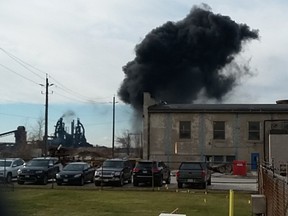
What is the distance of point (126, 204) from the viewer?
70.6ft

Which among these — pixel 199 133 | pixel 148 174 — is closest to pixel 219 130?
pixel 199 133

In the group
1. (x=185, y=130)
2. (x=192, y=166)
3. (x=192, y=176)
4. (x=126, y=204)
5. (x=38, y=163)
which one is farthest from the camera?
(x=185, y=130)

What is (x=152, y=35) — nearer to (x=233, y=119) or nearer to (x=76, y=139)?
(x=76, y=139)

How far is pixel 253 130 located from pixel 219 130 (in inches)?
134

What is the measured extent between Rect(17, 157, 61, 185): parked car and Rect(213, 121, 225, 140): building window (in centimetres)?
2571

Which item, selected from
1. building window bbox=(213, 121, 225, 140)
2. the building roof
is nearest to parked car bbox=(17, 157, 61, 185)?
the building roof

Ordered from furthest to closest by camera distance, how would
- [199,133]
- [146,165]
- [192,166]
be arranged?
[199,133], [146,165], [192,166]

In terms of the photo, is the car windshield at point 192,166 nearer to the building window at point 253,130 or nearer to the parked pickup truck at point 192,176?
the parked pickup truck at point 192,176

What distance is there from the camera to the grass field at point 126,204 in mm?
18766

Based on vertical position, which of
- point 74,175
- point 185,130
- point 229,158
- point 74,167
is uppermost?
point 185,130

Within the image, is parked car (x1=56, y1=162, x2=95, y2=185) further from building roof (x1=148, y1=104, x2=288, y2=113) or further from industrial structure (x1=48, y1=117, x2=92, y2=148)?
industrial structure (x1=48, y1=117, x2=92, y2=148)

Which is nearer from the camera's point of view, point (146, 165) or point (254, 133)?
point (146, 165)

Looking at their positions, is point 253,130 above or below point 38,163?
above

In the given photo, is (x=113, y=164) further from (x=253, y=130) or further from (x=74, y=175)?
(x=253, y=130)
